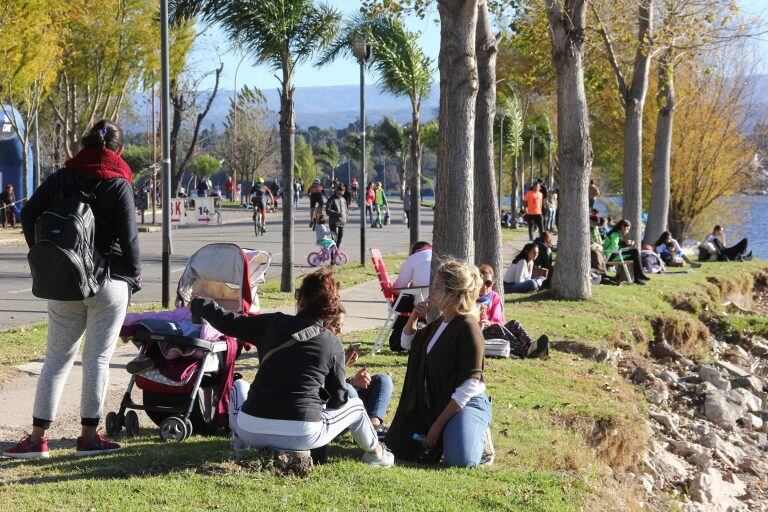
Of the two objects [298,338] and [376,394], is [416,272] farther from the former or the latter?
[298,338]

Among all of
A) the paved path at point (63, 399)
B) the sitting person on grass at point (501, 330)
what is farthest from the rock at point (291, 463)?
the sitting person on grass at point (501, 330)

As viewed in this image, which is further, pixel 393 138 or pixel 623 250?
pixel 393 138

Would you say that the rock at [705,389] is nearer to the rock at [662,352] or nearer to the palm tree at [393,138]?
the rock at [662,352]

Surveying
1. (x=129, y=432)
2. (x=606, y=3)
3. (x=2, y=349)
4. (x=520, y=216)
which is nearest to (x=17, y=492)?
(x=129, y=432)

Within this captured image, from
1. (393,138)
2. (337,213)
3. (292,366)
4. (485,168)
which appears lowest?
(292,366)

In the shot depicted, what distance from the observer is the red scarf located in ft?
19.4

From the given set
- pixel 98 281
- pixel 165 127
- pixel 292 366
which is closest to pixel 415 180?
pixel 165 127

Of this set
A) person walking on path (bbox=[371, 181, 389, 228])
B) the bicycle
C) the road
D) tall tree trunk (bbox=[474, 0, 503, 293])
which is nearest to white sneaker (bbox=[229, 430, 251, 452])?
the road

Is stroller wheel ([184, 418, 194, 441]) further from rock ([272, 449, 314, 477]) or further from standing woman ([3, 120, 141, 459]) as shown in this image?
rock ([272, 449, 314, 477])

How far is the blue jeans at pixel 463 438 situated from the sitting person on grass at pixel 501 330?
A: 4.12 metres

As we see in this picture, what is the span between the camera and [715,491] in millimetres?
9195

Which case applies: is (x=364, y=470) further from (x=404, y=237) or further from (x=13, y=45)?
(x=404, y=237)

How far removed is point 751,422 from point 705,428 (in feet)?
5.30

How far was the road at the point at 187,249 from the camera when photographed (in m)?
14.7
